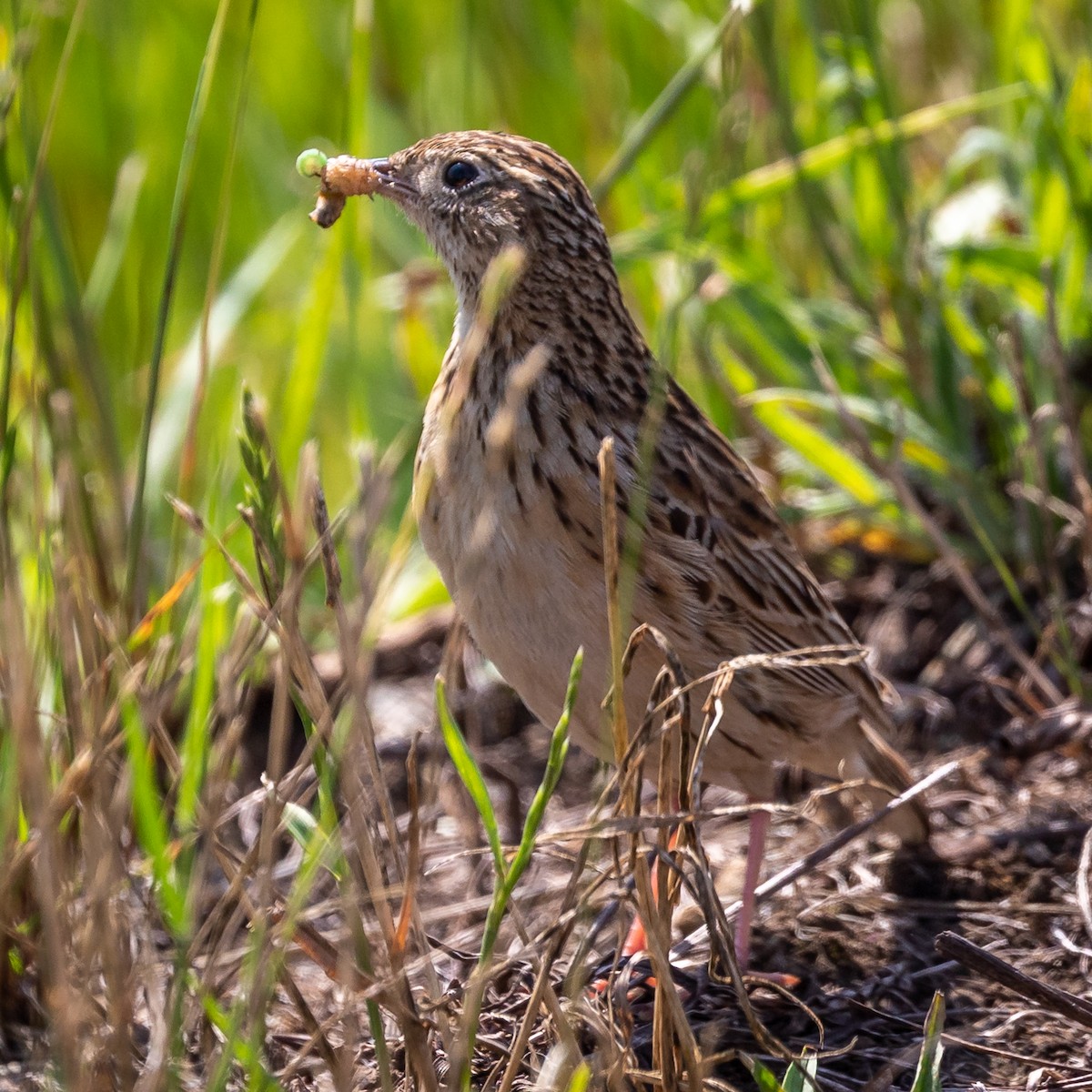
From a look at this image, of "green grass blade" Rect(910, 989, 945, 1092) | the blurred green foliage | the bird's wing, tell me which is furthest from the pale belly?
"green grass blade" Rect(910, 989, 945, 1092)

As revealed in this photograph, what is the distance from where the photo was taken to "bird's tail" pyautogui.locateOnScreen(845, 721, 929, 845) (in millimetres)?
3777

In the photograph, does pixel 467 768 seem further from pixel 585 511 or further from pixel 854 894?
pixel 854 894

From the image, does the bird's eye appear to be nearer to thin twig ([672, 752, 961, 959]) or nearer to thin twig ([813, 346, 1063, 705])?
thin twig ([813, 346, 1063, 705])

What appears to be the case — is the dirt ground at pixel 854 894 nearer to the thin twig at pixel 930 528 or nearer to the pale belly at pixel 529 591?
the thin twig at pixel 930 528

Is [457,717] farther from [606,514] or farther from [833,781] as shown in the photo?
[606,514]

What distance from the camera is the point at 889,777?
395cm

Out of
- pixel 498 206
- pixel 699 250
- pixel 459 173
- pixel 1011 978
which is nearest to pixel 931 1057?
pixel 1011 978

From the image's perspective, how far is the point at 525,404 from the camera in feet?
→ 11.2

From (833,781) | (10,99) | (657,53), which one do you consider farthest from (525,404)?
(657,53)

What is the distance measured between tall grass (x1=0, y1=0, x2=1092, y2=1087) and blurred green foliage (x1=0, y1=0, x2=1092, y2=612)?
2cm

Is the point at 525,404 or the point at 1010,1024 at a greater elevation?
the point at 525,404

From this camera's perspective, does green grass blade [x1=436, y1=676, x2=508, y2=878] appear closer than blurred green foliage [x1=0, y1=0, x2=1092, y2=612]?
Yes

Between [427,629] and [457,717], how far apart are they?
427 mm

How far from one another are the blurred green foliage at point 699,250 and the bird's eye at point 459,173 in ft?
1.72
